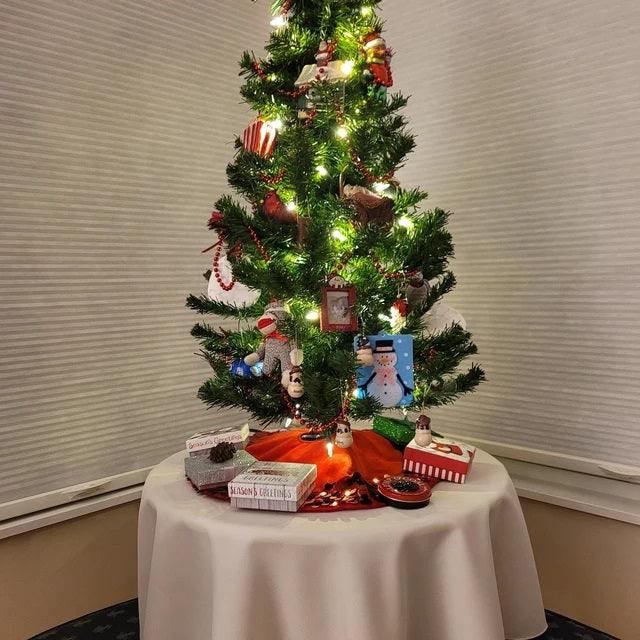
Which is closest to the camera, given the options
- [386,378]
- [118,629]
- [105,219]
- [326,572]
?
[326,572]

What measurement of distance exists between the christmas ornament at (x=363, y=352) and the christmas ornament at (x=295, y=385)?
0.13m

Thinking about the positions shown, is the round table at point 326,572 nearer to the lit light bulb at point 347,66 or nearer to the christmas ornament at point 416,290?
the christmas ornament at point 416,290

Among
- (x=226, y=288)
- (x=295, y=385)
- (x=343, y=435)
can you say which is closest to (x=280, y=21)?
(x=226, y=288)

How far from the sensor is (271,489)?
1027mm

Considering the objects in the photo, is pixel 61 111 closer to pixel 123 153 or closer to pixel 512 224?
pixel 123 153

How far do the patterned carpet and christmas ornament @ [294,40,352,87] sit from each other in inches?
60.9

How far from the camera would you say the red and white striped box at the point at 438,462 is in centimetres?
118

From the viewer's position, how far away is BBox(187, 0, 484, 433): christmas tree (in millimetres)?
1206

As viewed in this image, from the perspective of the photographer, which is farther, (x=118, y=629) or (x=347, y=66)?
(x=118, y=629)

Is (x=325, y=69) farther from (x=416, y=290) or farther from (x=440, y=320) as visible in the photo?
(x=440, y=320)

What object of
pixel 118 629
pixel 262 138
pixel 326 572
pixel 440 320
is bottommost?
pixel 118 629

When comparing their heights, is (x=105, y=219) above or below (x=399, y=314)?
above

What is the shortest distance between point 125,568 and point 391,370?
118 cm

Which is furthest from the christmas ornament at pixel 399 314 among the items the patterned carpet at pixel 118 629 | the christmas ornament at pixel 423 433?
the patterned carpet at pixel 118 629
